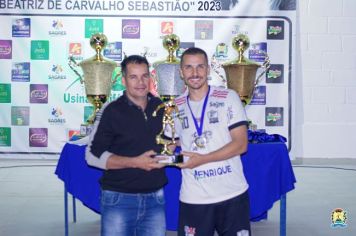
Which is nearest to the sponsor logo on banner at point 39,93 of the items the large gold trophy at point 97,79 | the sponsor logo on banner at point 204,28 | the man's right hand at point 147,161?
the sponsor logo on banner at point 204,28

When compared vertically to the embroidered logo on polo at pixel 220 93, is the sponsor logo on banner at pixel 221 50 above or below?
above

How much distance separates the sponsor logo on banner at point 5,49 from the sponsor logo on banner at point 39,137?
0.87m

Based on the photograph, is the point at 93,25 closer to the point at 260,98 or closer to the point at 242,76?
the point at 260,98

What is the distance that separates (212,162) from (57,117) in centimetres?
420

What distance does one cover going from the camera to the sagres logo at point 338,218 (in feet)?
11.3

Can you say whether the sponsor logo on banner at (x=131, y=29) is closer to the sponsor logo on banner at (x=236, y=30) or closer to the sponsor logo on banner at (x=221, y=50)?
the sponsor logo on banner at (x=221, y=50)

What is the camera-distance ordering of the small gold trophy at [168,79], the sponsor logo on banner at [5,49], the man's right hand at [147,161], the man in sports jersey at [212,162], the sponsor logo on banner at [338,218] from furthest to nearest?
the sponsor logo on banner at [5,49] → the sponsor logo on banner at [338,218] → the small gold trophy at [168,79] → the man in sports jersey at [212,162] → the man's right hand at [147,161]

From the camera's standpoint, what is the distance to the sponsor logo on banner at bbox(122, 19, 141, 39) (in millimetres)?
5742

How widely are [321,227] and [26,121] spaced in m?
3.66

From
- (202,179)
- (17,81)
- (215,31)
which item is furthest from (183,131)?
(17,81)

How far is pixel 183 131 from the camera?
76.4 inches

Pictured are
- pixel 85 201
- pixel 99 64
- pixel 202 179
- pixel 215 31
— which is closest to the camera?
pixel 202 179

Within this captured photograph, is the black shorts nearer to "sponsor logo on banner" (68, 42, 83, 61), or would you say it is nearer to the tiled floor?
the tiled floor

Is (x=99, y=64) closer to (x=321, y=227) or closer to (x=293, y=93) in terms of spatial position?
(x=321, y=227)
